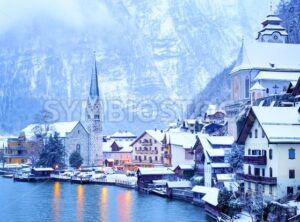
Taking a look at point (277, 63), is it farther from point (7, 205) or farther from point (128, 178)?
point (7, 205)

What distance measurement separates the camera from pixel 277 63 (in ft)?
268

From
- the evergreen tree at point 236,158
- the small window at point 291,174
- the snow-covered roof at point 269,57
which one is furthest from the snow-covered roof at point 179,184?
the snow-covered roof at point 269,57

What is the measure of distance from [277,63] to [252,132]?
36868 millimetres

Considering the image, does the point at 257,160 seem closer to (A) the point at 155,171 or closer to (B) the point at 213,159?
(B) the point at 213,159

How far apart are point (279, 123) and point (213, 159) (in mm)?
19401

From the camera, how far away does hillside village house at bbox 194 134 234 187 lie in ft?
201

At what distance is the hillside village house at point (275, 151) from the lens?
42.9 metres

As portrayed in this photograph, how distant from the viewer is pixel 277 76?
79.4m

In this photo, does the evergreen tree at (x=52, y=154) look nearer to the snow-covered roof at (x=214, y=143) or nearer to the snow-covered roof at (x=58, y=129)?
the snow-covered roof at (x=58, y=129)

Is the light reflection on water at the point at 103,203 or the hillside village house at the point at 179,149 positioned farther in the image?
the hillside village house at the point at 179,149

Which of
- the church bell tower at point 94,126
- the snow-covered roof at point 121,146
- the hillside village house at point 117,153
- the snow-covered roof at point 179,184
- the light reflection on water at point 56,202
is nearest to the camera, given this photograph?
the light reflection on water at point 56,202

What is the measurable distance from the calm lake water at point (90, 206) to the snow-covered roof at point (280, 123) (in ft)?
29.9

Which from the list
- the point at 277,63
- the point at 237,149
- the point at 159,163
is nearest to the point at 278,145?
the point at 237,149

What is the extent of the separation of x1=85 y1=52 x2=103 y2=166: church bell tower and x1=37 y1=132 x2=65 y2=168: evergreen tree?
13589mm
